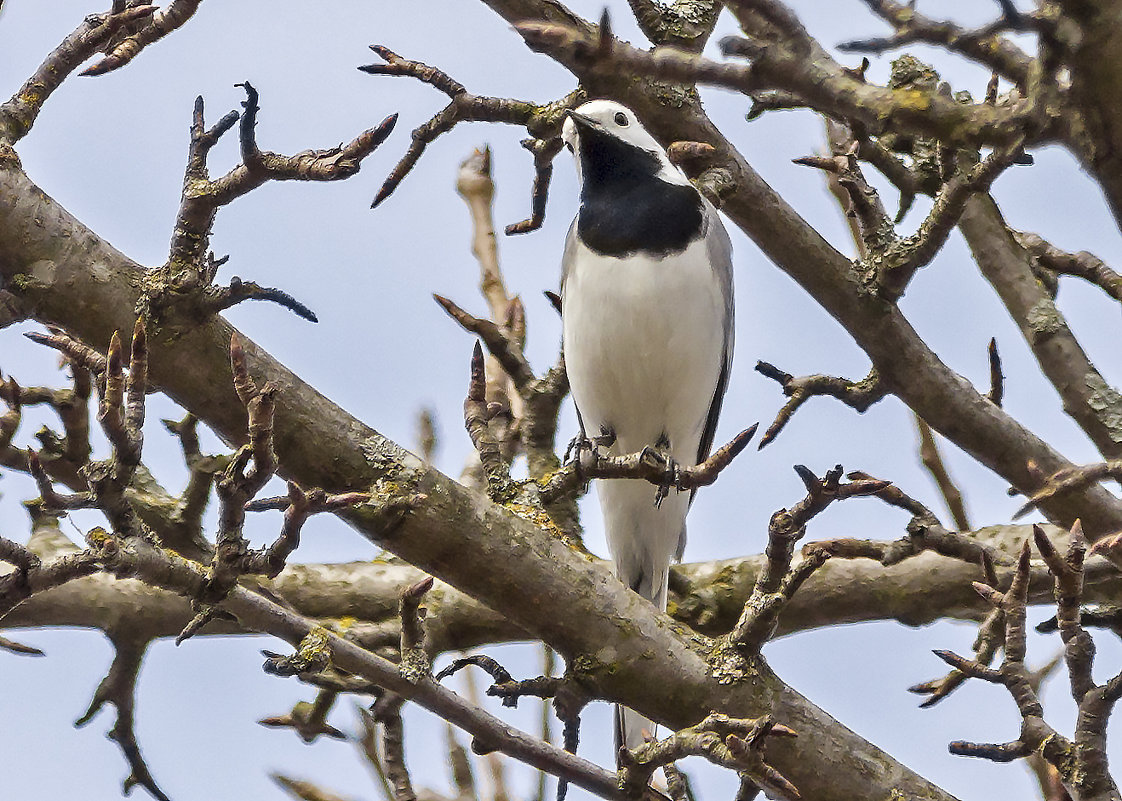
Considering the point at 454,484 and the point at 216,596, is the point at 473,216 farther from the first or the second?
the point at 216,596

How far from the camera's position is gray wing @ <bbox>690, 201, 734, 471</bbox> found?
468 centimetres

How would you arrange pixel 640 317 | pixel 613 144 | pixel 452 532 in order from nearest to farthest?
pixel 452 532 → pixel 640 317 → pixel 613 144

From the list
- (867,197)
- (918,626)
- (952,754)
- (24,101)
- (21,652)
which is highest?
(867,197)

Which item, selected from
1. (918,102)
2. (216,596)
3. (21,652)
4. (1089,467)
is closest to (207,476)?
(21,652)

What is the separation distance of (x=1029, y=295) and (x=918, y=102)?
9.22 ft

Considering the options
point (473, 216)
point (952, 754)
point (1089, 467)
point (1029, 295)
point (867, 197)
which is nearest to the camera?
point (1089, 467)

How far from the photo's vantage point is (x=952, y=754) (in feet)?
8.70

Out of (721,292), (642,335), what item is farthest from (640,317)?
(721,292)

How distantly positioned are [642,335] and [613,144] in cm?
87

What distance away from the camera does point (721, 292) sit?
4.68 m

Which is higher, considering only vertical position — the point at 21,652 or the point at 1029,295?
the point at 1029,295

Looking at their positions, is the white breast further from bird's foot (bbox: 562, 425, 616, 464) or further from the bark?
the bark

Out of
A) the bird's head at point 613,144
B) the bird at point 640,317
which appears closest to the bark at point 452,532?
the bird at point 640,317

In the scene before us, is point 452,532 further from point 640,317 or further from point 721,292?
point 721,292
